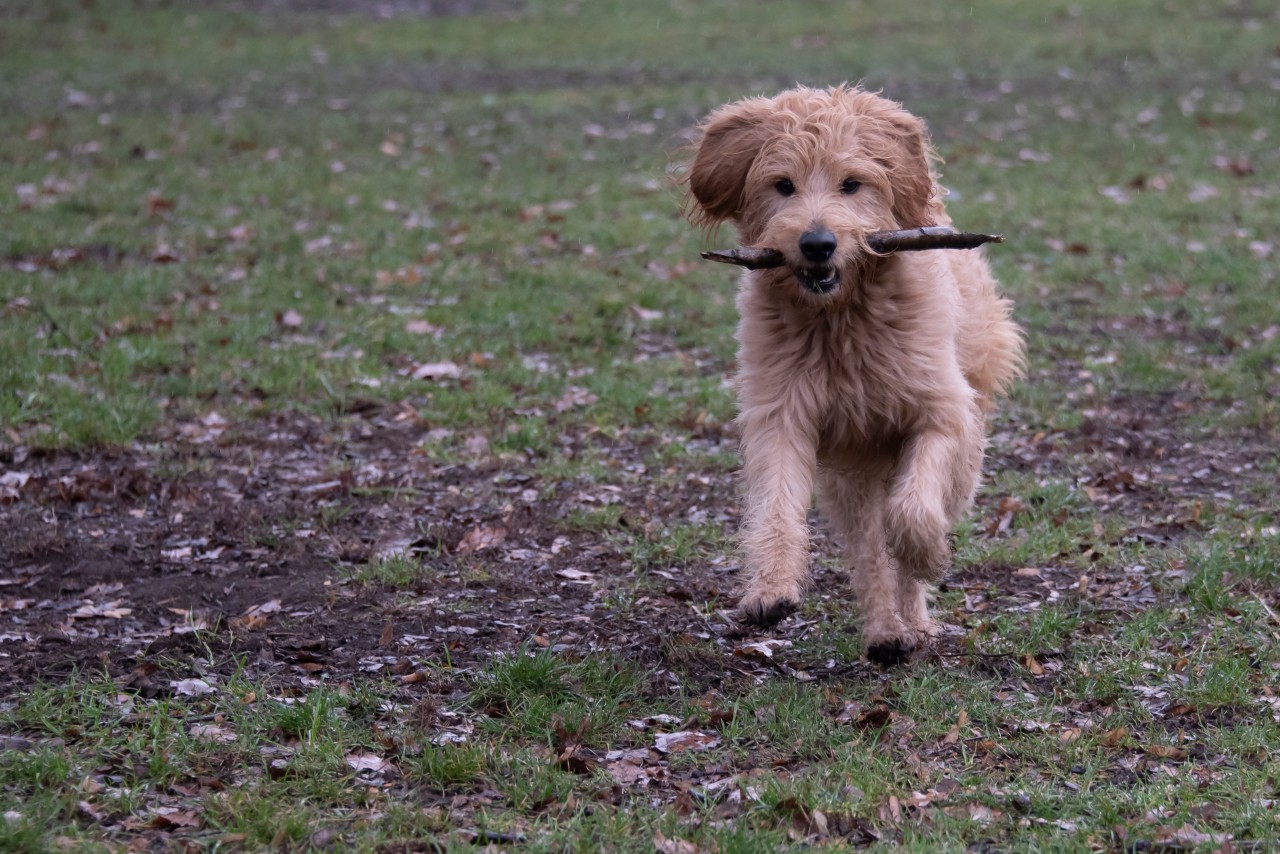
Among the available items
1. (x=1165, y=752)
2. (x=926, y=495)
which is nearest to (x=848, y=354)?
(x=926, y=495)

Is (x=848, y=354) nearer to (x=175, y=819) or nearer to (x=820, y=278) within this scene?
(x=820, y=278)

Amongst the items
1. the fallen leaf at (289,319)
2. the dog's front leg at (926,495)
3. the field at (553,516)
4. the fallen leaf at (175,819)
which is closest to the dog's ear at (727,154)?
the field at (553,516)

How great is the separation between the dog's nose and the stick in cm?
13

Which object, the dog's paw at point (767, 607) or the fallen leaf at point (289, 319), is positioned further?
the fallen leaf at point (289, 319)

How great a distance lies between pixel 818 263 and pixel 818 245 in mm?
71

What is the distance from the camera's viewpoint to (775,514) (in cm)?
469

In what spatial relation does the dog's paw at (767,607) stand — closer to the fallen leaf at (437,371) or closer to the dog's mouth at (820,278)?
the dog's mouth at (820,278)

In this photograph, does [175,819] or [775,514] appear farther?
[775,514]

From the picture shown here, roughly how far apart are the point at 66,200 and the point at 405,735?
9026mm

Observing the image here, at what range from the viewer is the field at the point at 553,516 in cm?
392

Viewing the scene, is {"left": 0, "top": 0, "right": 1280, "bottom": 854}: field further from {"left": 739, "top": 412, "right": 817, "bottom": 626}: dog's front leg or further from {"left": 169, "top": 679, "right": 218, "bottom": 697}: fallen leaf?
{"left": 739, "top": 412, "right": 817, "bottom": 626}: dog's front leg

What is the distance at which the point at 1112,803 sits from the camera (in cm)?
379

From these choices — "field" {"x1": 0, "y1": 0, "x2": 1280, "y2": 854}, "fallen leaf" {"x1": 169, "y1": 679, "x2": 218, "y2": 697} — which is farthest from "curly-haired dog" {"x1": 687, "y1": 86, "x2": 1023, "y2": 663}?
"fallen leaf" {"x1": 169, "y1": 679, "x2": 218, "y2": 697}

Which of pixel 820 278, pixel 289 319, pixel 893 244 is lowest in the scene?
pixel 289 319
